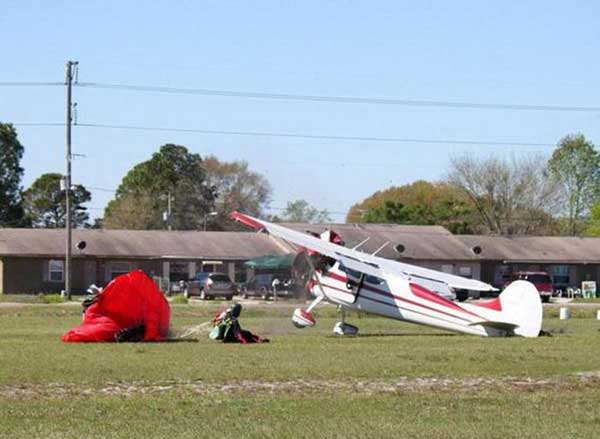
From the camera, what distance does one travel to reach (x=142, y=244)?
247 feet

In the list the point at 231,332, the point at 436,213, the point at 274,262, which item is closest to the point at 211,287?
the point at 274,262

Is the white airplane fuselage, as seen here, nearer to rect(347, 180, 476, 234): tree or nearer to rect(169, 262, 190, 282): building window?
rect(169, 262, 190, 282): building window

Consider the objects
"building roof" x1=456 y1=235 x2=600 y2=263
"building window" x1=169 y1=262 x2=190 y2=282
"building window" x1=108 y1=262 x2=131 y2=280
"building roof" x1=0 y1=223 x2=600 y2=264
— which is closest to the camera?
"building roof" x1=0 y1=223 x2=600 y2=264

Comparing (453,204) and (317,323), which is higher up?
(453,204)

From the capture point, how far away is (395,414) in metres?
15.5

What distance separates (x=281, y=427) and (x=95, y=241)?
200 ft

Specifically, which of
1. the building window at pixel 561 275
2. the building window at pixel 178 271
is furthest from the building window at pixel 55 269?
the building window at pixel 561 275

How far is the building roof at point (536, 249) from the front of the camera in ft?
269

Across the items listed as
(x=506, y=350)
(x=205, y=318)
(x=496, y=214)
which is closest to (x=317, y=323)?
(x=205, y=318)

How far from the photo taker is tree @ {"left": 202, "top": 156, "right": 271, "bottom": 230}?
125m

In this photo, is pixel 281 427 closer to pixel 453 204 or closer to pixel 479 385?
pixel 479 385

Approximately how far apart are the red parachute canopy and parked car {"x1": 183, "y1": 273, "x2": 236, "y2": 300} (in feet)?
115

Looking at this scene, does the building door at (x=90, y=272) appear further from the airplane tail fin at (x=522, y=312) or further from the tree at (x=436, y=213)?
the airplane tail fin at (x=522, y=312)

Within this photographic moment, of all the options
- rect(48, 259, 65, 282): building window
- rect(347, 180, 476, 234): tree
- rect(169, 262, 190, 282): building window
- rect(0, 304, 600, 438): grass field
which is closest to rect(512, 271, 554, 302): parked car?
rect(169, 262, 190, 282): building window
